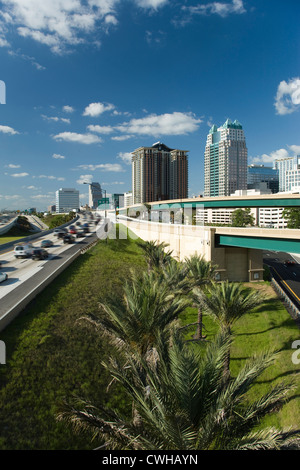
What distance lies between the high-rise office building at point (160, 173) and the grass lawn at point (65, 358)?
131957 mm

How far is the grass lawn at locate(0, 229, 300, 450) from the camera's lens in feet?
33.5

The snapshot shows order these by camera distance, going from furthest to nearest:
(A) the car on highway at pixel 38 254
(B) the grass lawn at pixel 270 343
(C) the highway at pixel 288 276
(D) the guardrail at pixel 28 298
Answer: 1. (C) the highway at pixel 288 276
2. (A) the car on highway at pixel 38 254
3. (D) the guardrail at pixel 28 298
4. (B) the grass lawn at pixel 270 343

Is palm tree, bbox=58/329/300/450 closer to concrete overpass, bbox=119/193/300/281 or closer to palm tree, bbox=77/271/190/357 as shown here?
palm tree, bbox=77/271/190/357

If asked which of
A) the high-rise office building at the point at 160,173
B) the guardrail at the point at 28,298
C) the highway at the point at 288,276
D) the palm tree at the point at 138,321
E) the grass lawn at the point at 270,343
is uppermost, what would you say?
the high-rise office building at the point at 160,173

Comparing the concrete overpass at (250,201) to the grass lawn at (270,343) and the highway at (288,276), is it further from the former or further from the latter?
the grass lawn at (270,343)

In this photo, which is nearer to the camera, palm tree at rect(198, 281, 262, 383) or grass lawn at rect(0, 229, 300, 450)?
grass lawn at rect(0, 229, 300, 450)

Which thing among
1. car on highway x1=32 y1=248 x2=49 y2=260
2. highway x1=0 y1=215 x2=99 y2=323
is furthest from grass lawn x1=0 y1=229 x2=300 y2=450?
car on highway x1=32 y1=248 x2=49 y2=260

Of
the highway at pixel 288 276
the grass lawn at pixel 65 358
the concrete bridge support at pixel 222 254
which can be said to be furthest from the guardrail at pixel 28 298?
the highway at pixel 288 276

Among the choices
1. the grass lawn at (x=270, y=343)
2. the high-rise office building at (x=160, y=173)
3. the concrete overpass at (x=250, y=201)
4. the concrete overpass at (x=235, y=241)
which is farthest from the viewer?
the high-rise office building at (x=160, y=173)

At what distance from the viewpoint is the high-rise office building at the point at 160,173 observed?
507ft

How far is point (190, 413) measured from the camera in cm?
591

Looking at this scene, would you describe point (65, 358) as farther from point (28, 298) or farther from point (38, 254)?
point (38, 254)

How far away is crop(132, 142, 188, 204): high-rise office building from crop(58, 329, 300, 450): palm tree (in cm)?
14747
